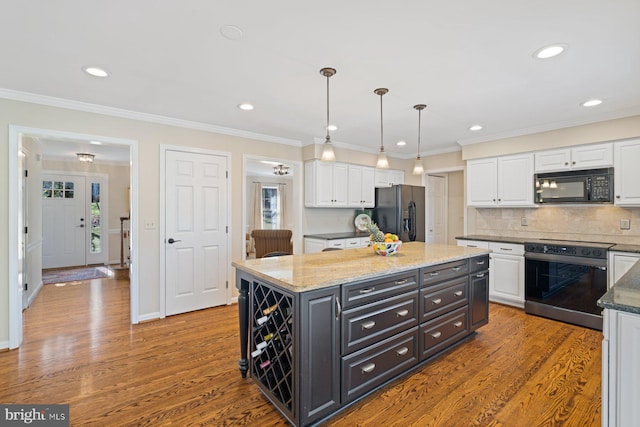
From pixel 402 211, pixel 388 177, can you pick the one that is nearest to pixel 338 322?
pixel 402 211

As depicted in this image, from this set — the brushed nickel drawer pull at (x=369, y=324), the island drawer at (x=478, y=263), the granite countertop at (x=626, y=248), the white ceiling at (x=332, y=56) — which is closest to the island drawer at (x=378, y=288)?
the brushed nickel drawer pull at (x=369, y=324)

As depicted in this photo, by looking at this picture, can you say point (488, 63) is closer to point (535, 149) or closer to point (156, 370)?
point (535, 149)

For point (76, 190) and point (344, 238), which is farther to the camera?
point (76, 190)

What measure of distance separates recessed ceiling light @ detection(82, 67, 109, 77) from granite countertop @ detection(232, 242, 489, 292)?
6.00 feet

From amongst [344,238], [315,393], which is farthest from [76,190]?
[315,393]

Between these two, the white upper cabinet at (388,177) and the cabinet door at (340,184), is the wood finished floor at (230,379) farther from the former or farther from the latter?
the white upper cabinet at (388,177)

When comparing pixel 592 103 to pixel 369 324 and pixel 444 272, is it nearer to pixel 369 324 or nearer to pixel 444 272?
pixel 444 272

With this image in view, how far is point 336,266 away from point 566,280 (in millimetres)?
2990

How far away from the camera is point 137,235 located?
3600 millimetres

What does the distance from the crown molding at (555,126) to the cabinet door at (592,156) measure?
0.94 feet

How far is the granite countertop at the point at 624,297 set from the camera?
1350 millimetres

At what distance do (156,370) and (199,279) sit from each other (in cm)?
159

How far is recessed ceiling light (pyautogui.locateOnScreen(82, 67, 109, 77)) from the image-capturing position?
8.01 feet

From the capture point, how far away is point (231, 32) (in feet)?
6.38
